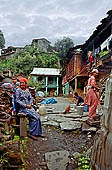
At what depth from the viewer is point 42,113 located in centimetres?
774

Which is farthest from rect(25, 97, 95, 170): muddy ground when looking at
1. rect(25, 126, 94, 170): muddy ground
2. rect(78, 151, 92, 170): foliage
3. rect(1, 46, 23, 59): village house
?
rect(1, 46, 23, 59): village house

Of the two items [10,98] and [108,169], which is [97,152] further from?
[10,98]

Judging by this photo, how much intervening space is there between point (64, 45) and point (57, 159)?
33.5 m

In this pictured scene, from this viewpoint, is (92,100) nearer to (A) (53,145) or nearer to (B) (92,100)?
(B) (92,100)

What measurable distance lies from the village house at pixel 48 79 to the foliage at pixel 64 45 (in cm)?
742

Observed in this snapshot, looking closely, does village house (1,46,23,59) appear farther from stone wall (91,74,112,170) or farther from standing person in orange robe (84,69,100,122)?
stone wall (91,74,112,170)

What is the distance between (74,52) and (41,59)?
50.3 ft

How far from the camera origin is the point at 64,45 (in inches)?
1390

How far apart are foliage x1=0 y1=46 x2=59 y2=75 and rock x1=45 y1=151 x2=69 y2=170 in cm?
2744

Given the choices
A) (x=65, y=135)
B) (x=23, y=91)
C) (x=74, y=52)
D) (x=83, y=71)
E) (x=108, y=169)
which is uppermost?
(x=74, y=52)

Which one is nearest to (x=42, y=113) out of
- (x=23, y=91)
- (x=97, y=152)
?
(x=23, y=91)

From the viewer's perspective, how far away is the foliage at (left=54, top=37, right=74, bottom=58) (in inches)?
1369

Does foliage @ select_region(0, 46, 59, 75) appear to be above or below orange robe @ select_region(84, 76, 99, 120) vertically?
above

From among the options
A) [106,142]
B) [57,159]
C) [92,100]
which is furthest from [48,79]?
[106,142]
